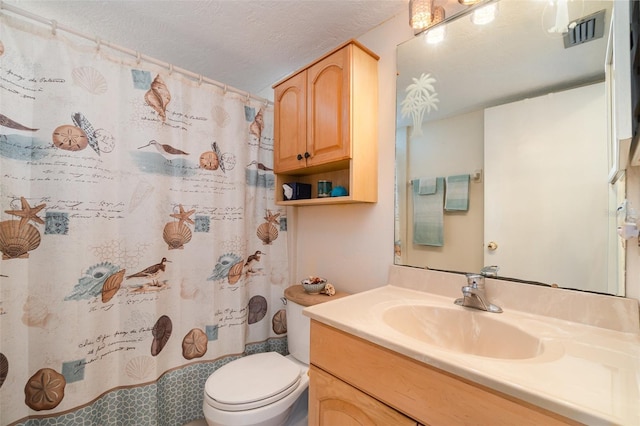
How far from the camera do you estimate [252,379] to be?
1.21 m

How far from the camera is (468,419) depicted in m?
0.58

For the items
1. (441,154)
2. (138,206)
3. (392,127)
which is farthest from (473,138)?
(138,206)

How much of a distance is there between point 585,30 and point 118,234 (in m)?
2.02

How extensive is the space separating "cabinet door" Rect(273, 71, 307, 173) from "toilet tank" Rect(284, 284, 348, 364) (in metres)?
0.73

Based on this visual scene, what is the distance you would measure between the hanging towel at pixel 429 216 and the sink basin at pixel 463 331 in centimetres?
32

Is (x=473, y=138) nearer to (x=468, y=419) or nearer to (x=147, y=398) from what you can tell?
(x=468, y=419)

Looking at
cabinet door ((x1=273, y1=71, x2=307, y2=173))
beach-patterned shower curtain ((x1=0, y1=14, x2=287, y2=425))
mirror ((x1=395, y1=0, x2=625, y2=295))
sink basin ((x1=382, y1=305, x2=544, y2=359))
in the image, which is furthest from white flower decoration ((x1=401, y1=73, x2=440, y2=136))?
beach-patterned shower curtain ((x1=0, y1=14, x2=287, y2=425))

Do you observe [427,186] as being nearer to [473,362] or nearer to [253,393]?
[473,362]

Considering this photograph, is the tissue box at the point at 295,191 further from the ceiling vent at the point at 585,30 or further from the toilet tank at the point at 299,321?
the ceiling vent at the point at 585,30

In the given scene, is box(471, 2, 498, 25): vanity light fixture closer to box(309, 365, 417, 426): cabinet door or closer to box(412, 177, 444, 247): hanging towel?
box(412, 177, 444, 247): hanging towel

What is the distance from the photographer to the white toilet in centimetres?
106

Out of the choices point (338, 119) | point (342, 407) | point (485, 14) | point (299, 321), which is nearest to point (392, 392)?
point (342, 407)

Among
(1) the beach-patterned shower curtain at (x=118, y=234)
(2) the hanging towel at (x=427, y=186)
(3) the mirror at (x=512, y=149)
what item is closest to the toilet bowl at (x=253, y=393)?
(1) the beach-patterned shower curtain at (x=118, y=234)

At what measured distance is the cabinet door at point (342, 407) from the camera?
721 mm
